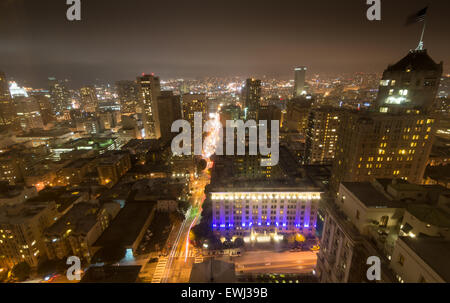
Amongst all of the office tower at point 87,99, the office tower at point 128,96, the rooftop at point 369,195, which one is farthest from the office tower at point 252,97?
the office tower at point 87,99

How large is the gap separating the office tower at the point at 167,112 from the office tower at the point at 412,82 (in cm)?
8225

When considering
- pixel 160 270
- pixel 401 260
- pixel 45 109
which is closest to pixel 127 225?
pixel 160 270

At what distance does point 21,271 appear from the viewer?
1422 inches

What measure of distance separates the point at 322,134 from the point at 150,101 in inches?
3101

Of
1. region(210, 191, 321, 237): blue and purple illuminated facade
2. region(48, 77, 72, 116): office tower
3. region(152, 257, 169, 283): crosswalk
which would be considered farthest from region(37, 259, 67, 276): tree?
region(48, 77, 72, 116): office tower

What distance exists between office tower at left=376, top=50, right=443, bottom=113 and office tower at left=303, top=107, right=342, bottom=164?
2000 centimetres

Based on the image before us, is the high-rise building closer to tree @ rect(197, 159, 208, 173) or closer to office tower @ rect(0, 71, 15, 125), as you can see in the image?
tree @ rect(197, 159, 208, 173)

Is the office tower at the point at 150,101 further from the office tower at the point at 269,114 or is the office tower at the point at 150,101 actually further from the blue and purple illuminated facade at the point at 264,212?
the blue and purple illuminated facade at the point at 264,212

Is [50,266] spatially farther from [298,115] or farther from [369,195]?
[298,115]

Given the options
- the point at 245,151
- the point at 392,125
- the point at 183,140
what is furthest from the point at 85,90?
the point at 392,125

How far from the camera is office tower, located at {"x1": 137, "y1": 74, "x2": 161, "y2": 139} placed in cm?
10206

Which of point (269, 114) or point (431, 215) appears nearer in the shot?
point (431, 215)

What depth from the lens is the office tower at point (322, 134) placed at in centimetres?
6019
